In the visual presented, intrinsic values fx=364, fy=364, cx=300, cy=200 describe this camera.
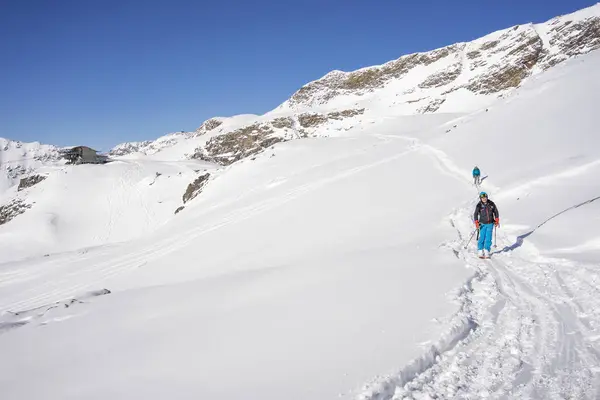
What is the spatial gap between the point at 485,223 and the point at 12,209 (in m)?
57.9

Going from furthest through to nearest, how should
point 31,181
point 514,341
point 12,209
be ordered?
point 31,181 → point 12,209 → point 514,341

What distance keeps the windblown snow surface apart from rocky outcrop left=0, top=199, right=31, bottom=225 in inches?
1323

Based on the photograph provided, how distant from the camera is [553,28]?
67812mm

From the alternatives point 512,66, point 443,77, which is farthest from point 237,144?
point 512,66

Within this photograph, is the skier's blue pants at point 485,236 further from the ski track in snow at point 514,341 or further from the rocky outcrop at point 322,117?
the rocky outcrop at point 322,117

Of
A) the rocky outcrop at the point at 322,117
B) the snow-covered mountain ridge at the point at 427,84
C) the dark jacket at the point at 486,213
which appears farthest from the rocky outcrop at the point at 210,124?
the dark jacket at the point at 486,213

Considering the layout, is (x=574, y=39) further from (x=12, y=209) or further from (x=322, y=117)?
(x=12, y=209)

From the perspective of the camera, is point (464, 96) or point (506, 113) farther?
point (464, 96)

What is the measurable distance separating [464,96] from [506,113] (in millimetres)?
33277

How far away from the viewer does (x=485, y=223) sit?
9.79 metres

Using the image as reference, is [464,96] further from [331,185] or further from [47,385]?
[47,385]

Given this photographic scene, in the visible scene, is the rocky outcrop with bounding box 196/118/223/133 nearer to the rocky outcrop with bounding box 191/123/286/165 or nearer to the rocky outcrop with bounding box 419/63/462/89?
the rocky outcrop with bounding box 191/123/286/165

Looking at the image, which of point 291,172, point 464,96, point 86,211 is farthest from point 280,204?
point 464,96

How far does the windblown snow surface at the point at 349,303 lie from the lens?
167 inches
